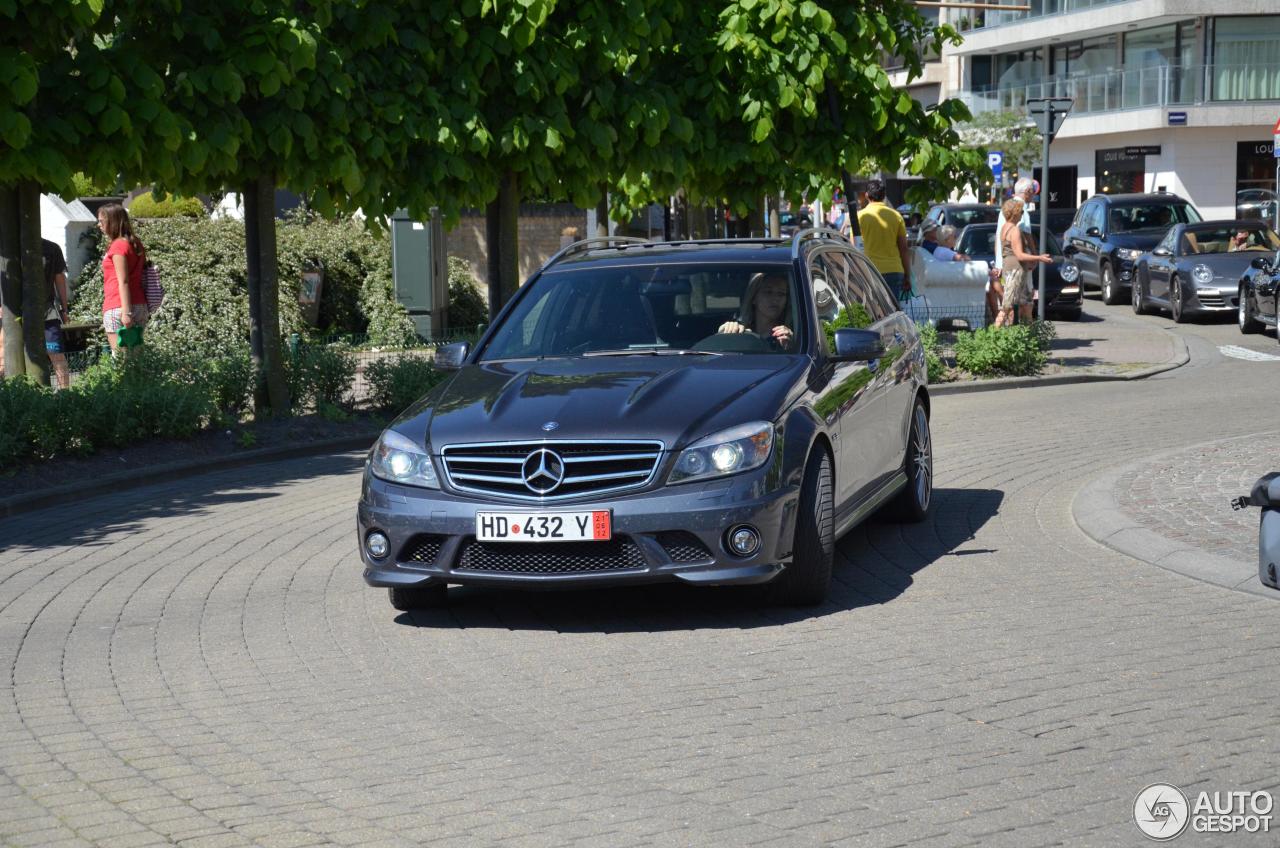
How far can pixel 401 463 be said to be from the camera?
25.6ft

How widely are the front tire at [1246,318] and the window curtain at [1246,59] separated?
30.7 m

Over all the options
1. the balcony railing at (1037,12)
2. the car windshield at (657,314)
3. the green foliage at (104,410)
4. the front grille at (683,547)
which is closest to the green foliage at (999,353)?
the green foliage at (104,410)

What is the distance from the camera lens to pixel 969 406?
1756 cm

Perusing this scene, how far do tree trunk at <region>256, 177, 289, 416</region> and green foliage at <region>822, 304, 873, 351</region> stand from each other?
720 cm

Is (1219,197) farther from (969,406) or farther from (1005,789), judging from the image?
(1005,789)

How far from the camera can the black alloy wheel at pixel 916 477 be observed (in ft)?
33.4

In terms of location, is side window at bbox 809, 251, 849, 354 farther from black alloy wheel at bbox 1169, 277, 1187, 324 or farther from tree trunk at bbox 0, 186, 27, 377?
black alloy wheel at bbox 1169, 277, 1187, 324

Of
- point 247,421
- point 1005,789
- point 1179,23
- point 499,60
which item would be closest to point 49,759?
point 1005,789

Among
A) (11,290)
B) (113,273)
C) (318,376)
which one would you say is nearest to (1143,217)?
(318,376)

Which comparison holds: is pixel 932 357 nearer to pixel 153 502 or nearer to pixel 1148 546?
pixel 153 502

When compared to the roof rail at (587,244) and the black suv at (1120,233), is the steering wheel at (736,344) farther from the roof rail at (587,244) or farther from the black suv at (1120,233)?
the black suv at (1120,233)

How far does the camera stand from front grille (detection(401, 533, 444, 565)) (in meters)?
7.63

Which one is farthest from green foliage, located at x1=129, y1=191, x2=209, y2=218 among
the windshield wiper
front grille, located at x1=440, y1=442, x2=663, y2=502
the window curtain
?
the window curtain

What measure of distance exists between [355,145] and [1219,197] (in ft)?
153
